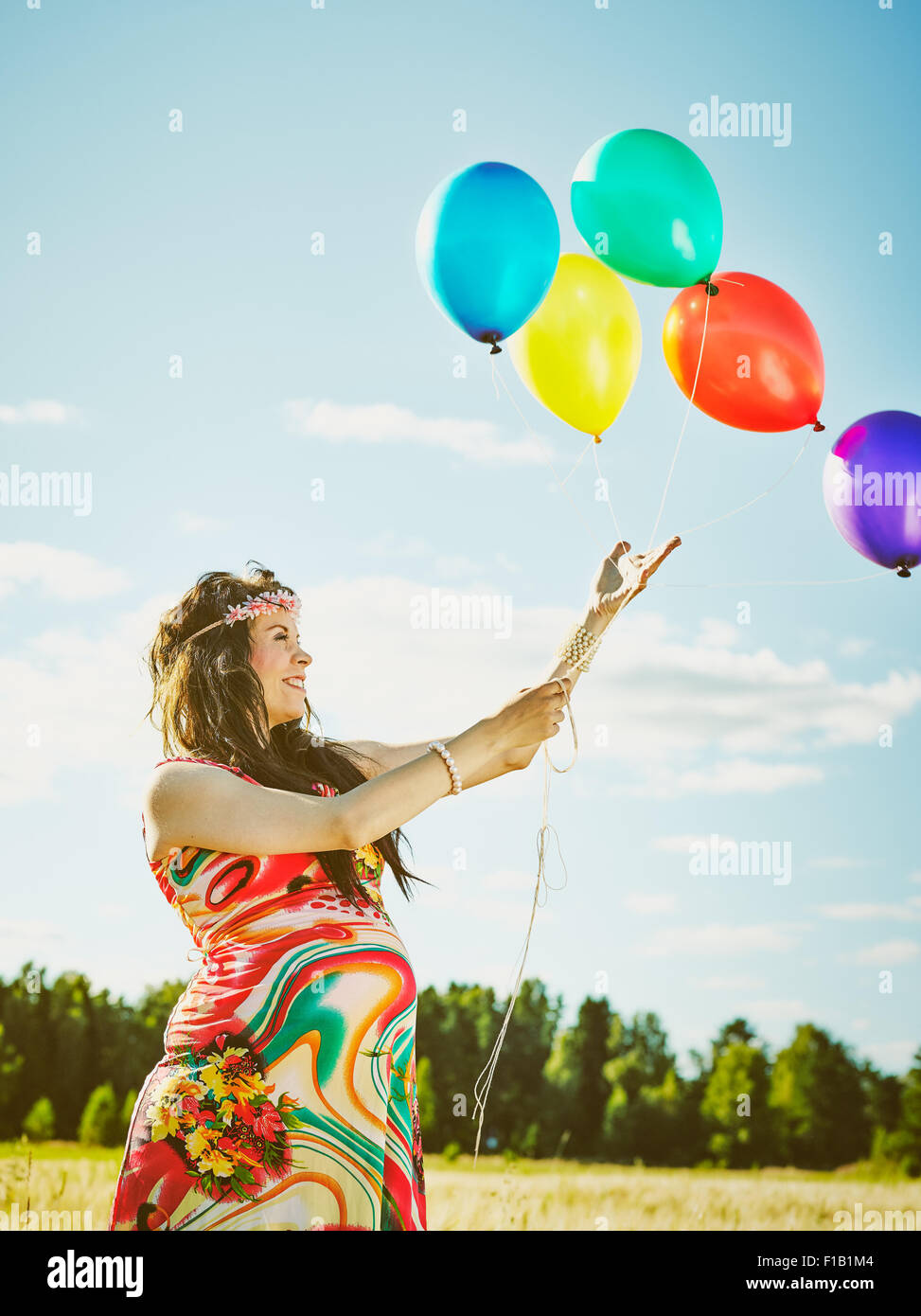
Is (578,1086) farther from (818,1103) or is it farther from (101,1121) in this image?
(101,1121)

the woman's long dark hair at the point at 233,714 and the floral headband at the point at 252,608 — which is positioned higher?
the floral headband at the point at 252,608

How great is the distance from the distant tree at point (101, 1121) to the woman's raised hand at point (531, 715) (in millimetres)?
14563

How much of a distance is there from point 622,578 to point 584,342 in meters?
1.17

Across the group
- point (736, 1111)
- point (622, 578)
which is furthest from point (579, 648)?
point (736, 1111)

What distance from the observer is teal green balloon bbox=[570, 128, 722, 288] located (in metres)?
3.86

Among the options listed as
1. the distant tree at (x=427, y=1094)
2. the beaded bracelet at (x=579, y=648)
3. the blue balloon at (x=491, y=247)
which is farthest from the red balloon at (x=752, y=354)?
the distant tree at (x=427, y=1094)

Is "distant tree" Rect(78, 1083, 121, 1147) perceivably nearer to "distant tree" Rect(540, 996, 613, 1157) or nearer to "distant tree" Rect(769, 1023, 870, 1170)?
"distant tree" Rect(540, 996, 613, 1157)

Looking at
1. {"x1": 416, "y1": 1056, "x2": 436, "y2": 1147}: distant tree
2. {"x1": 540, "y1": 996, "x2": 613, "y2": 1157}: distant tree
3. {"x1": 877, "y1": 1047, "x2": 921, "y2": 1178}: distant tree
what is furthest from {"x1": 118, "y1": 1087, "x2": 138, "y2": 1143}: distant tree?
{"x1": 877, "y1": 1047, "x2": 921, "y2": 1178}: distant tree

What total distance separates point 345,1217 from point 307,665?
1309 millimetres

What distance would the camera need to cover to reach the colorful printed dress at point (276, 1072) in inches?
94.6

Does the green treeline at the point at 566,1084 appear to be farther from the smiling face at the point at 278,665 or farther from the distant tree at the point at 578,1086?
the smiling face at the point at 278,665

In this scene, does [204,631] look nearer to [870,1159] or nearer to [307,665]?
[307,665]

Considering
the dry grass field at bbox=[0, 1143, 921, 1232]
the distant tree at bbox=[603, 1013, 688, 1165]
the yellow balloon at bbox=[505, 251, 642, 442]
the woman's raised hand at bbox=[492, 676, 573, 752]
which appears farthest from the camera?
the distant tree at bbox=[603, 1013, 688, 1165]
